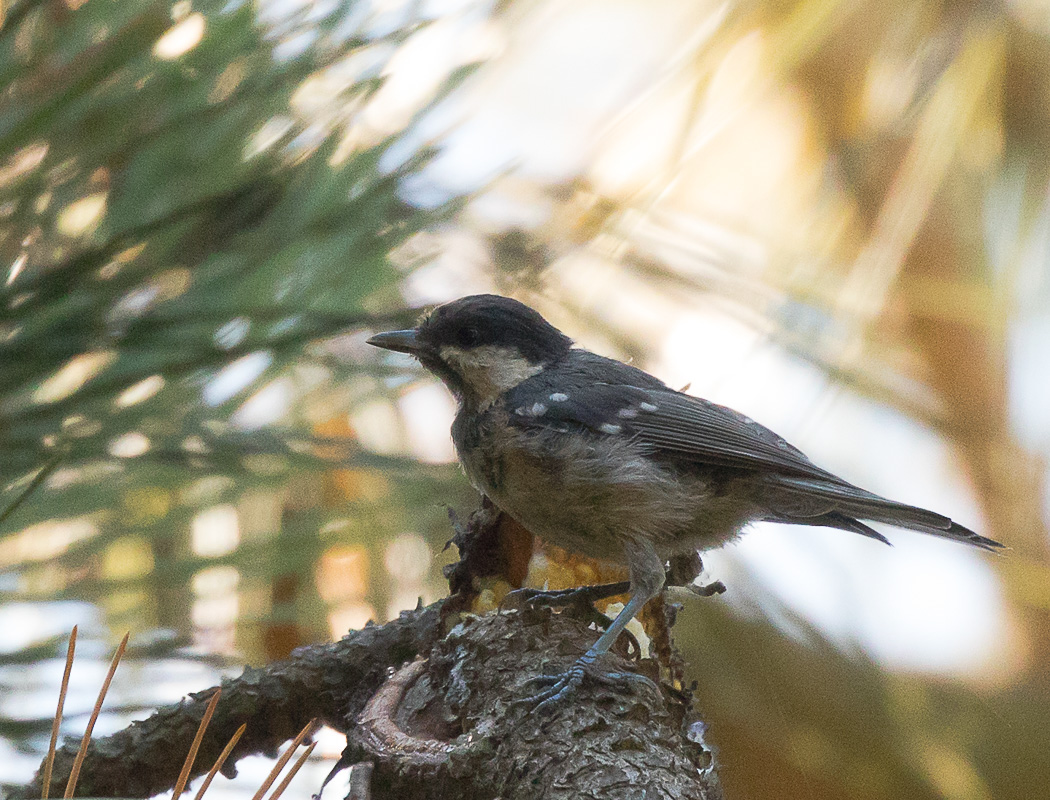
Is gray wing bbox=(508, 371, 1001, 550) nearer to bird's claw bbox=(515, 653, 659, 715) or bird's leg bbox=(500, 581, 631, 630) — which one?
bird's leg bbox=(500, 581, 631, 630)

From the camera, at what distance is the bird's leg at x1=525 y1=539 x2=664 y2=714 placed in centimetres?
79

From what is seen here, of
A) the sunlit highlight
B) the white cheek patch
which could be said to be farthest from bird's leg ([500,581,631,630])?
the sunlit highlight

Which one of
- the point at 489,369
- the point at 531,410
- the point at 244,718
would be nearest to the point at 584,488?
the point at 531,410

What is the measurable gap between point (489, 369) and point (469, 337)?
0.24ft

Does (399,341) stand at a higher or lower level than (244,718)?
higher

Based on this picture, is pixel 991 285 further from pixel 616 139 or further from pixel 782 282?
pixel 616 139

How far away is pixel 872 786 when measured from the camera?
40.7 inches

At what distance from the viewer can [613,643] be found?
977 mm

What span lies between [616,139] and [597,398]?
1.15 feet

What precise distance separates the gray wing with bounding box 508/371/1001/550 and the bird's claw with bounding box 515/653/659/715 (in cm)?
38

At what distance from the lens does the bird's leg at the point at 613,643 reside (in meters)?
0.79

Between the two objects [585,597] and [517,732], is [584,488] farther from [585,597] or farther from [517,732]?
[517,732]

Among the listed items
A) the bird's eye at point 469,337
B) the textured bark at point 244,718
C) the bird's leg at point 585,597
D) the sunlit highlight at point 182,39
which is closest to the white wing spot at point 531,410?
the bird's eye at point 469,337

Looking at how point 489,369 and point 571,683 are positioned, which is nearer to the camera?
point 571,683
